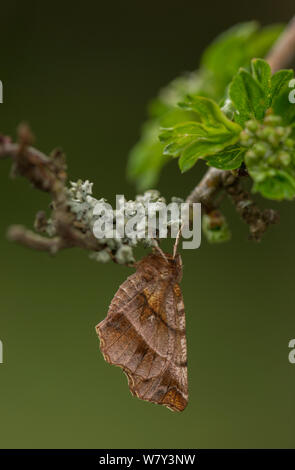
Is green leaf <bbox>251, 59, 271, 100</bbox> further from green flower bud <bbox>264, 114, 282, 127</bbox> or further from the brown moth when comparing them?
the brown moth

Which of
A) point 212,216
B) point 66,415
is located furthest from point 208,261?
point 212,216

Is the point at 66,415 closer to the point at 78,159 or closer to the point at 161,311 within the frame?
the point at 78,159

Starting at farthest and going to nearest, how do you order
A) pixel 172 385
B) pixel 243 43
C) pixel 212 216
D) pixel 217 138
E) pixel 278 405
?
pixel 278 405, pixel 243 43, pixel 212 216, pixel 172 385, pixel 217 138

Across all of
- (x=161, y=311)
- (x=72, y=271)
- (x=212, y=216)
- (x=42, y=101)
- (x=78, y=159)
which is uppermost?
(x=42, y=101)

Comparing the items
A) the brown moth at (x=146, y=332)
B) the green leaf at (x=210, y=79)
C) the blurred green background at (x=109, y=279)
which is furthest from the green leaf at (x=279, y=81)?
the blurred green background at (x=109, y=279)

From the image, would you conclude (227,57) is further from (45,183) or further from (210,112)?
(45,183)

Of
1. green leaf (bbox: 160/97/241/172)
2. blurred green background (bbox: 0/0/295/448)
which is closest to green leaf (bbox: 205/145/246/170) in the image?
green leaf (bbox: 160/97/241/172)
